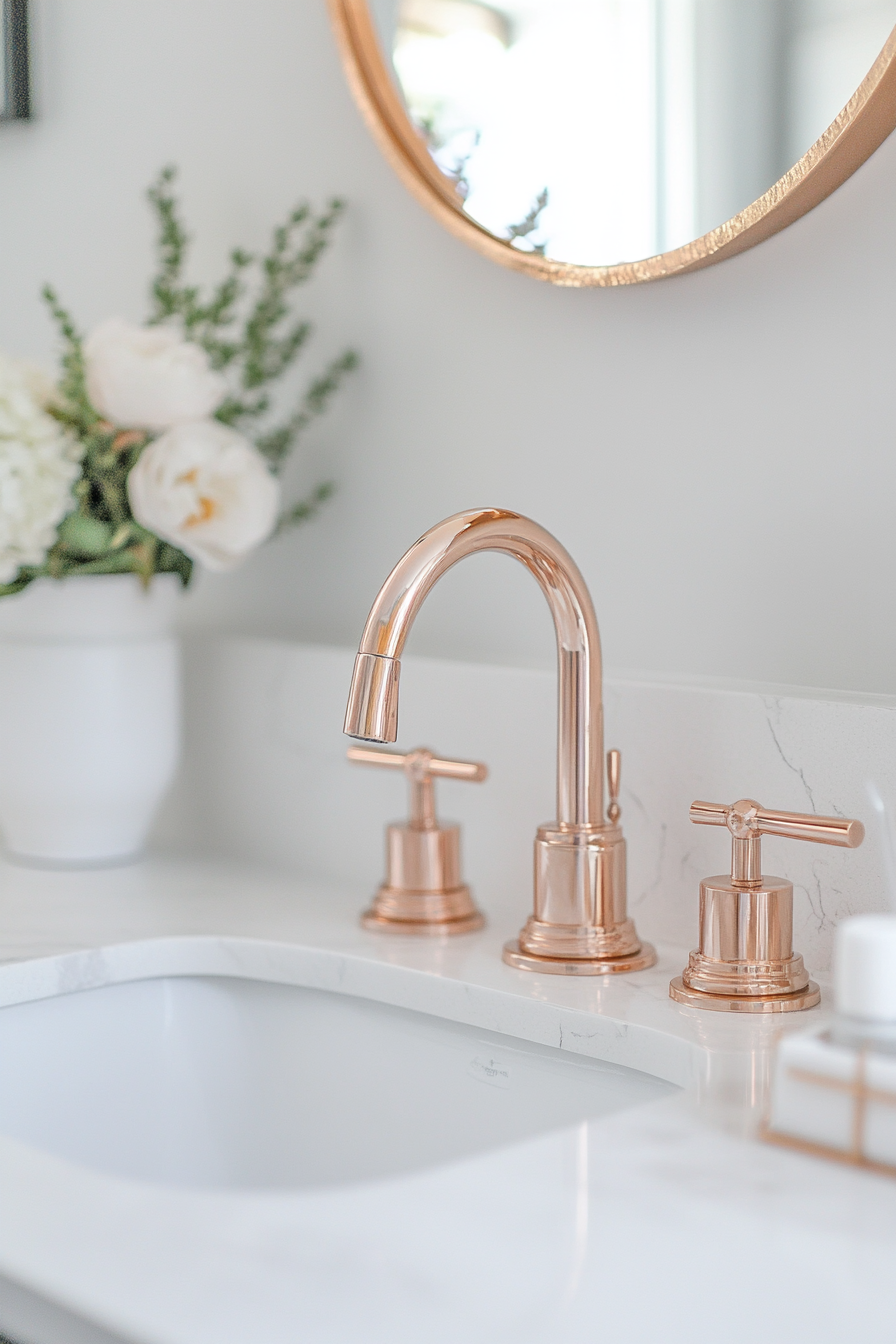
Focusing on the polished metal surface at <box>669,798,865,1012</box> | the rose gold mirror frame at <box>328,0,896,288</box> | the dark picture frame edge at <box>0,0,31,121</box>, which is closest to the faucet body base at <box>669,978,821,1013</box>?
the polished metal surface at <box>669,798,865,1012</box>

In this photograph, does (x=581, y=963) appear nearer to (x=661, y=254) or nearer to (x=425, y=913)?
(x=425, y=913)

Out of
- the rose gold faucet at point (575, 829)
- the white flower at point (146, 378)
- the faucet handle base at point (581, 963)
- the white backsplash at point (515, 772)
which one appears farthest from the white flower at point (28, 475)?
the faucet handle base at point (581, 963)

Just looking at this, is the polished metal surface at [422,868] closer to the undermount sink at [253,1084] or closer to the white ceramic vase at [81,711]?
the undermount sink at [253,1084]

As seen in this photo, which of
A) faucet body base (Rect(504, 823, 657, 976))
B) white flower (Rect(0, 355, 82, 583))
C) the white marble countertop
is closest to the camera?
the white marble countertop

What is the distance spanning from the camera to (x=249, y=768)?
3.73ft

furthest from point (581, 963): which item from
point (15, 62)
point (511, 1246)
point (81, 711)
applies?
point (15, 62)

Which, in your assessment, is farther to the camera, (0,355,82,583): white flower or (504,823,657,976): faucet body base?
(0,355,82,583): white flower

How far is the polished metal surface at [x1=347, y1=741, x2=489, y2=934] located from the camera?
Result: 92 cm

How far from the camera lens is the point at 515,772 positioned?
0.96 meters

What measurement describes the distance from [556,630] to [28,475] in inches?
14.9

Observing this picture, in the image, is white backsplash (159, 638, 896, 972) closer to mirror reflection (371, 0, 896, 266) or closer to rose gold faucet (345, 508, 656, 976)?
rose gold faucet (345, 508, 656, 976)

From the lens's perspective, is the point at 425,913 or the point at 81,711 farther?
the point at 81,711

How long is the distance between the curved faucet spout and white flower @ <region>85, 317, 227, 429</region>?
30 centimetres

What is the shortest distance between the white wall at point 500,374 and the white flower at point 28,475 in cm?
23
